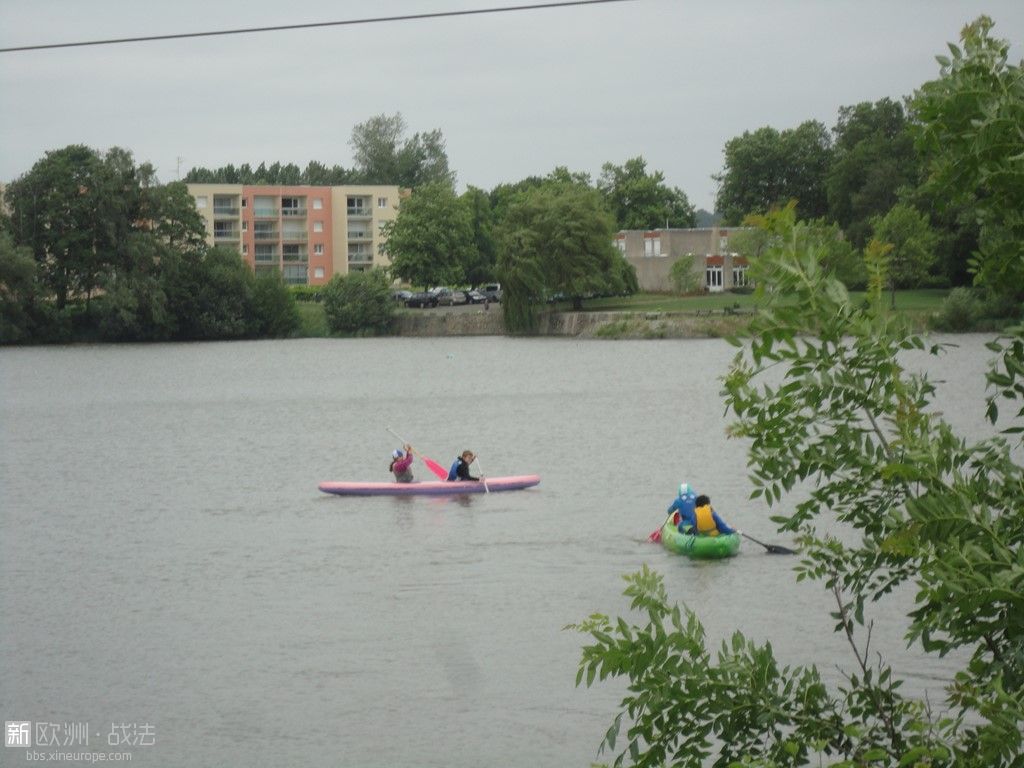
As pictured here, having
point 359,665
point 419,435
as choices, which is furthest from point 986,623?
point 419,435

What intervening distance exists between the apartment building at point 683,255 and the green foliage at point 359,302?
21.4 meters

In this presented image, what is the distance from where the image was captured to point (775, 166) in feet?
416

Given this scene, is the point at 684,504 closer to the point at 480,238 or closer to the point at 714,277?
the point at 714,277

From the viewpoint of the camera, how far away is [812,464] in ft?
20.0

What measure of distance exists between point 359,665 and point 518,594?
16.5ft

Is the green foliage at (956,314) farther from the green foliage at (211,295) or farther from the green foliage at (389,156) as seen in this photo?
the green foliage at (389,156)

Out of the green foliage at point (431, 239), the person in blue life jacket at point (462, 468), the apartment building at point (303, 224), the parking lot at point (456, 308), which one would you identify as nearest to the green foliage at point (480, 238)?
the green foliage at point (431, 239)

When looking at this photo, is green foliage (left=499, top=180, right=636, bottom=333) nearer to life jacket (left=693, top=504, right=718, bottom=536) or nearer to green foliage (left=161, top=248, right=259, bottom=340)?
green foliage (left=161, top=248, right=259, bottom=340)

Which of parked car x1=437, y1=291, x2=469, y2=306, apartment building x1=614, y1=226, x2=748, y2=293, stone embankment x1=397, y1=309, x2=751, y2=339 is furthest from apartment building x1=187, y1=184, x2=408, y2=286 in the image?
apartment building x1=614, y1=226, x2=748, y2=293

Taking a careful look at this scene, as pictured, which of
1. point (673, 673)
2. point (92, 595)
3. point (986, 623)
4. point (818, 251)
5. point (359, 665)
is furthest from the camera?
point (92, 595)

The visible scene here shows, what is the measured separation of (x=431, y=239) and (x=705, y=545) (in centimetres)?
9265

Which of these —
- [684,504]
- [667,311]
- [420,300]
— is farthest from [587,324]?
[684,504]

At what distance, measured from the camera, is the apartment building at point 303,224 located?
426 feet

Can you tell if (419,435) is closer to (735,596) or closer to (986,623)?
(735,596)
